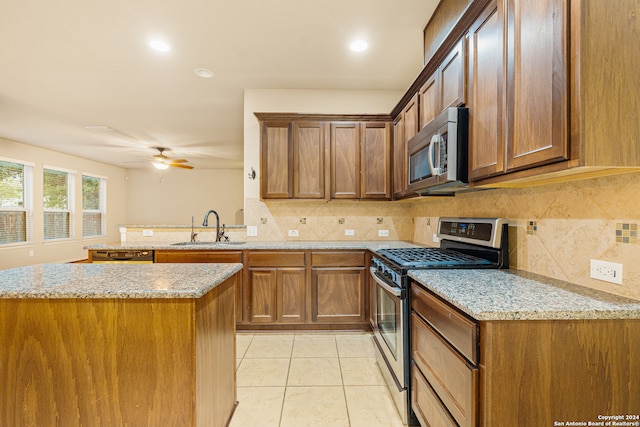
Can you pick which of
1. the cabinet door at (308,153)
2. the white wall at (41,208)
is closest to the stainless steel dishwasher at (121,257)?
the cabinet door at (308,153)

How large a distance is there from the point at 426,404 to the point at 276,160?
2.53 metres

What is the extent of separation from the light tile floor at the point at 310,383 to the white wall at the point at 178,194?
7038mm

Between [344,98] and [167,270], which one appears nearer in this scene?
[167,270]

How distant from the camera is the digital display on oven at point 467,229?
1836 mm

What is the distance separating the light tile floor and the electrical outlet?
130 centimetres

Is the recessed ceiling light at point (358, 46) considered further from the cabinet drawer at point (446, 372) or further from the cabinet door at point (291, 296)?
the cabinet drawer at point (446, 372)

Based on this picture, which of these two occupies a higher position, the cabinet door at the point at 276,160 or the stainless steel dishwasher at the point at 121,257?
the cabinet door at the point at 276,160

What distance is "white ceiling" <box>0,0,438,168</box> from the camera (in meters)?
2.19

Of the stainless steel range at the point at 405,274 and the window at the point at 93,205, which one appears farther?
the window at the point at 93,205

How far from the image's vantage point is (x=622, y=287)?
1.16m

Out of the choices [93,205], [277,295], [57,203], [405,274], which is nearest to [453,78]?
[405,274]

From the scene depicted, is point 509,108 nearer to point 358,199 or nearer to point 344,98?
point 358,199

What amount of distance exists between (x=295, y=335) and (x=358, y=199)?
1585 millimetres

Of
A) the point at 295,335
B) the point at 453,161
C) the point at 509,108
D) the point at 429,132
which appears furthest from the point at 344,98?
the point at 295,335
